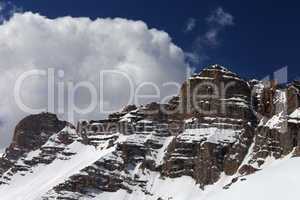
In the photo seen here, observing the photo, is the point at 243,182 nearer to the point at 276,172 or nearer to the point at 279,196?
the point at 276,172

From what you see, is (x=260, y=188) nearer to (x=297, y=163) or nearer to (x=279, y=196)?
(x=279, y=196)

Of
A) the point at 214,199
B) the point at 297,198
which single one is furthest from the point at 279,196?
the point at 214,199

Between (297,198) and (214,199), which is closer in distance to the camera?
(297,198)

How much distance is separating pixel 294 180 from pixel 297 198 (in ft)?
26.9

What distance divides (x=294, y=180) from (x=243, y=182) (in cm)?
1227

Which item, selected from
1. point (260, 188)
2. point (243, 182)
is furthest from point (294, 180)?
point (243, 182)

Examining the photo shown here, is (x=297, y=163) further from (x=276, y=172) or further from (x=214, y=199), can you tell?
(x=214, y=199)

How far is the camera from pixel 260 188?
108m

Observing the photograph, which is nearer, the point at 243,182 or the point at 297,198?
the point at 297,198

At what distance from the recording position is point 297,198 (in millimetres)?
98938

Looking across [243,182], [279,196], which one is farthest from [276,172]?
[279,196]

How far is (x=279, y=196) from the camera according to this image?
334ft

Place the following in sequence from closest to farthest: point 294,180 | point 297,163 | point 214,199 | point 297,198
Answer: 1. point 297,198
2. point 294,180
3. point 214,199
4. point 297,163

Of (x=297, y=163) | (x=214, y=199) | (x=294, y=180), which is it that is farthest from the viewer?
(x=297, y=163)
